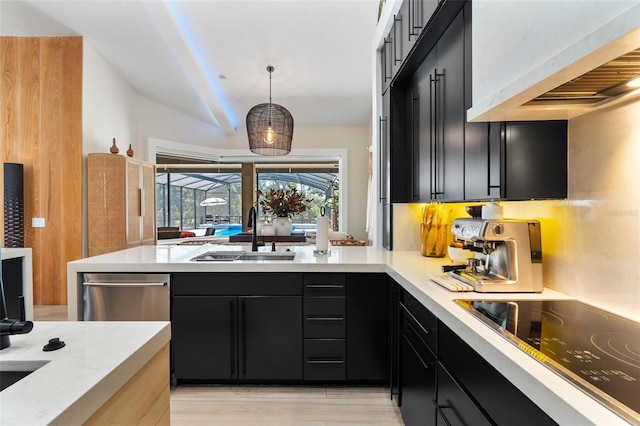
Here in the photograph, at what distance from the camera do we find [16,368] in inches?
28.0

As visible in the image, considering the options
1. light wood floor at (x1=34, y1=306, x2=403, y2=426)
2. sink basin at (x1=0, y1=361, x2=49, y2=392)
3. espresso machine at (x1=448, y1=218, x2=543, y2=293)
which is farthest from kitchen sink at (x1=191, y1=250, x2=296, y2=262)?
sink basin at (x1=0, y1=361, x2=49, y2=392)

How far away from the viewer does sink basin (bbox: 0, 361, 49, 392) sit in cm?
71

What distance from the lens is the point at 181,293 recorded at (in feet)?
7.41

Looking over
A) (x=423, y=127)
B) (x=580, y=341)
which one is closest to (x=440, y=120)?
(x=423, y=127)

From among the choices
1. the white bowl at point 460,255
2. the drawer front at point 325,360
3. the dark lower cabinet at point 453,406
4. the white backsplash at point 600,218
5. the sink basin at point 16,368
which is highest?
the white backsplash at point 600,218

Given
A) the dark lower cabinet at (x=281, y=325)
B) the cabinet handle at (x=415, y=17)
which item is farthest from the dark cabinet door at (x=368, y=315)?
the cabinet handle at (x=415, y=17)

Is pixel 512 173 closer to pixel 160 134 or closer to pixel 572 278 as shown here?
pixel 572 278

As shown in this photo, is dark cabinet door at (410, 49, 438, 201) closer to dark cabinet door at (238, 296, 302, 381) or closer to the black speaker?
dark cabinet door at (238, 296, 302, 381)

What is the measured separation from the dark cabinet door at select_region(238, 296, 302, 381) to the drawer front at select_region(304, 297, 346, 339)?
58 mm

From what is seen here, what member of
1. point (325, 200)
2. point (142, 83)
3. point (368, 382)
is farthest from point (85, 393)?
point (325, 200)

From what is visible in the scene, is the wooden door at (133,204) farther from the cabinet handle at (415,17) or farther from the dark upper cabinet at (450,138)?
→ the cabinet handle at (415,17)

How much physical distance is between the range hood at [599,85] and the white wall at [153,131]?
503 centimetres

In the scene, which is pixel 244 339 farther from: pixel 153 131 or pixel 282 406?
pixel 153 131

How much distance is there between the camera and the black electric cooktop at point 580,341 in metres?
0.67
